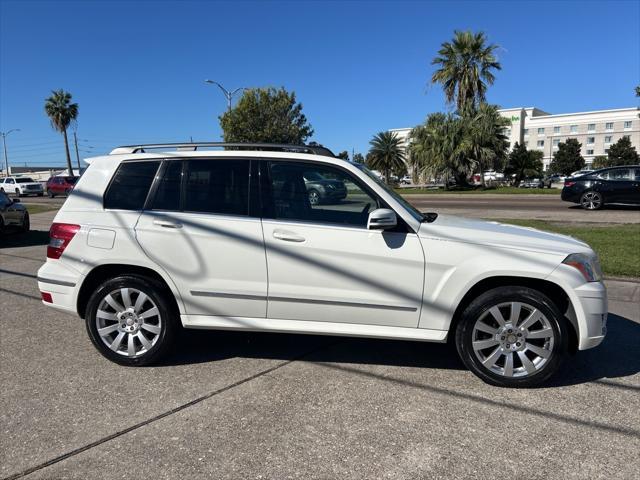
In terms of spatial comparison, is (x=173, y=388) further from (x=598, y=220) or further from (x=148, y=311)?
(x=598, y=220)

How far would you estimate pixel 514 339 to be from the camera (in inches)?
142

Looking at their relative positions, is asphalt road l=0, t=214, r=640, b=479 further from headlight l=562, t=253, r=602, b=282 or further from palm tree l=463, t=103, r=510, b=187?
palm tree l=463, t=103, r=510, b=187

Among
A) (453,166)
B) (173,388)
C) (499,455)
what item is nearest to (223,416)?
(173,388)

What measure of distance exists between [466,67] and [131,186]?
39.1 metres

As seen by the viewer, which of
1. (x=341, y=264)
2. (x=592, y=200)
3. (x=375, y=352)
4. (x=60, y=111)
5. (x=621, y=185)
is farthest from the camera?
(x=60, y=111)

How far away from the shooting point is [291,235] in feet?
12.3

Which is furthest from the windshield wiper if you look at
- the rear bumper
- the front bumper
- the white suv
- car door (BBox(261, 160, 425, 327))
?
the rear bumper

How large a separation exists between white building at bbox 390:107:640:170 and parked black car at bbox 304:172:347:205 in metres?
109

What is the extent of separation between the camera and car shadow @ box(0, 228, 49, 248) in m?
11.2

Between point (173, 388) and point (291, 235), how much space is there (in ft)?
4.80

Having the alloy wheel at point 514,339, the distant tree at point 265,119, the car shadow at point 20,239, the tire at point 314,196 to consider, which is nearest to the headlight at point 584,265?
the alloy wheel at point 514,339

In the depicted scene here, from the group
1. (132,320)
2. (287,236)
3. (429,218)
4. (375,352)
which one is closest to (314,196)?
(287,236)

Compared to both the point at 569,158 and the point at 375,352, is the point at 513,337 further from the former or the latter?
the point at 569,158

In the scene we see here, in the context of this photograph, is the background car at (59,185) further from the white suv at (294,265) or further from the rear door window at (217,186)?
the rear door window at (217,186)
